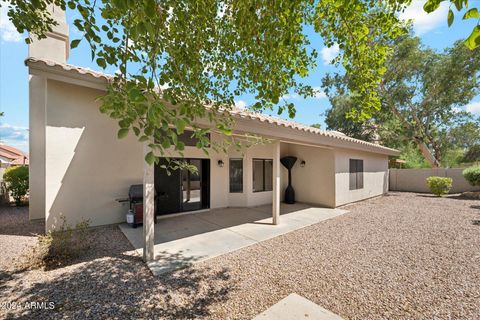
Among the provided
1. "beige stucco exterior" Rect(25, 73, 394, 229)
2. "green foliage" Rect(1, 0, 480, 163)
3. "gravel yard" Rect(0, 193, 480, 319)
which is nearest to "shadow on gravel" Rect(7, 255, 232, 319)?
"gravel yard" Rect(0, 193, 480, 319)

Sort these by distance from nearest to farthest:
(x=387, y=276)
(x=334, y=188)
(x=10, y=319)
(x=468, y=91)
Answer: (x=10, y=319), (x=387, y=276), (x=334, y=188), (x=468, y=91)

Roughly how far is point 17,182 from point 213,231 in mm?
9747

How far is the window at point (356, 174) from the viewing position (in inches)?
409

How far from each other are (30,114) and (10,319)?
7287 millimetres

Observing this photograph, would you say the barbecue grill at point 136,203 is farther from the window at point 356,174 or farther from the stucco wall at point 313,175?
the window at point 356,174

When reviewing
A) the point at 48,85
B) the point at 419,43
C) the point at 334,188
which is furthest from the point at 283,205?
the point at 419,43

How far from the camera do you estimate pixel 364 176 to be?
11.4 metres

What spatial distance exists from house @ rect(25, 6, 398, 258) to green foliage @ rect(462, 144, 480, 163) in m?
18.9

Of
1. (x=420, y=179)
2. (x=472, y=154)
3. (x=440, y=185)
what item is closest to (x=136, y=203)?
(x=440, y=185)

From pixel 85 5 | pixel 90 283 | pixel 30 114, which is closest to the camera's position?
pixel 85 5

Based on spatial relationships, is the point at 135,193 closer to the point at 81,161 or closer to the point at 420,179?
the point at 81,161

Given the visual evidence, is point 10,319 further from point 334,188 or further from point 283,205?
point 334,188

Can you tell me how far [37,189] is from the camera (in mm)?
7160

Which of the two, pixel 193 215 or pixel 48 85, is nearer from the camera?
pixel 48 85
